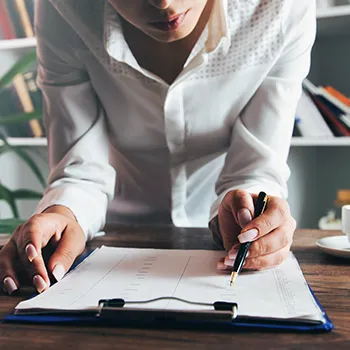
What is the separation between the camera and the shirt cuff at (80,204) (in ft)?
2.85

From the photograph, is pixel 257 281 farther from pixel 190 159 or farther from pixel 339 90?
pixel 339 90

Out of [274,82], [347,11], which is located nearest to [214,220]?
[274,82]

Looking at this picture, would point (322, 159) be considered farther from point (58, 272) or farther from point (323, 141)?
point (58, 272)

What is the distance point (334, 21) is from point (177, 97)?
1141mm

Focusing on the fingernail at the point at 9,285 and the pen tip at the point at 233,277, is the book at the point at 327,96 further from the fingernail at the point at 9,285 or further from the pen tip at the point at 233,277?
the fingernail at the point at 9,285

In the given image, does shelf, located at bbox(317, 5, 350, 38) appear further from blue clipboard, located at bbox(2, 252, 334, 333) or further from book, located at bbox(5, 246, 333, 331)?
blue clipboard, located at bbox(2, 252, 334, 333)

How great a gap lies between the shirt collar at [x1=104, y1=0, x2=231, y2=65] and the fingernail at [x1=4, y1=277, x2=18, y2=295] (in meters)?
0.48

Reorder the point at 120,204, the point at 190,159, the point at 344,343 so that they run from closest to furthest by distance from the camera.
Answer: the point at 344,343 < the point at 190,159 < the point at 120,204

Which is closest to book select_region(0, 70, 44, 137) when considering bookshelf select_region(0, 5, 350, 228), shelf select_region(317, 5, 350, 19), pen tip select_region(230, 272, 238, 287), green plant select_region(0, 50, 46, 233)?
green plant select_region(0, 50, 46, 233)

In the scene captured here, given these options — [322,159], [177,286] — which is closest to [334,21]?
[322,159]

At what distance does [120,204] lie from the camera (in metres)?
1.21

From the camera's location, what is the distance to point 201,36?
929mm

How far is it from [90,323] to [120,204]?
0.73 metres

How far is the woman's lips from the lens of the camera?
797 millimetres
